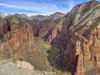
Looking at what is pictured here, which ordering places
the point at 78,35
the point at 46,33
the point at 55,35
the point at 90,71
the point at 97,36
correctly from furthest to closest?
the point at 46,33 < the point at 55,35 < the point at 78,35 < the point at 97,36 < the point at 90,71

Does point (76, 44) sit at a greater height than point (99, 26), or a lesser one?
lesser

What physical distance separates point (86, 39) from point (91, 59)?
585 centimetres

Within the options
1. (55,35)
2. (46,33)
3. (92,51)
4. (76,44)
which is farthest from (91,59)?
(46,33)

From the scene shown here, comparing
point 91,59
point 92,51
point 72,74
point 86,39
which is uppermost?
point 86,39

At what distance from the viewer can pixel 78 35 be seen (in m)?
26.7

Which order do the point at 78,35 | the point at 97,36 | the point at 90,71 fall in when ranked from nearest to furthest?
the point at 90,71 < the point at 97,36 < the point at 78,35

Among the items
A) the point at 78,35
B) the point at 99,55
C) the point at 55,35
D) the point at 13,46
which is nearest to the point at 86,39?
the point at 78,35

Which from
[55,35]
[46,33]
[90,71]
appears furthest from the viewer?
[46,33]

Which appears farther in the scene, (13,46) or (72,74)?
(13,46)

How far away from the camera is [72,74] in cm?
2333

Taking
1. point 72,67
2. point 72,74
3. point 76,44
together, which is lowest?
Result: point 72,74

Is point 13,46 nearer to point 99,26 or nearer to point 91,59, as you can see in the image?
point 91,59

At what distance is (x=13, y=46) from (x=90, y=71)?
23353 mm

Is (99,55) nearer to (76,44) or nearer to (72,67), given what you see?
(76,44)
